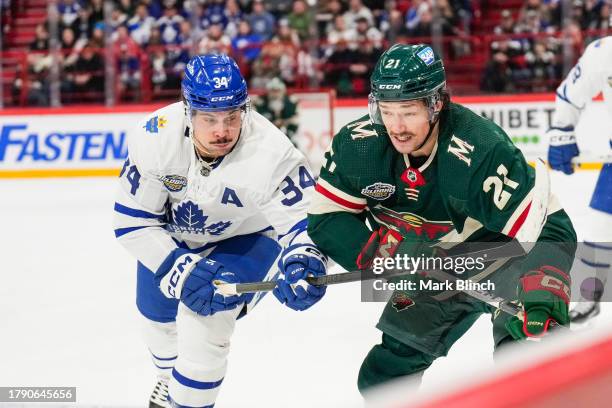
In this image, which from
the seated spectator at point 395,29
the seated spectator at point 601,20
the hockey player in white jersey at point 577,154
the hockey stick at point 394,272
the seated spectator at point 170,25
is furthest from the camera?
the seated spectator at point 170,25

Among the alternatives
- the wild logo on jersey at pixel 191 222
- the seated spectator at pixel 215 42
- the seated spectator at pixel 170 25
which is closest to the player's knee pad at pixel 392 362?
the wild logo on jersey at pixel 191 222

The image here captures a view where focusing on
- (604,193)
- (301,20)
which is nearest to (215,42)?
(301,20)

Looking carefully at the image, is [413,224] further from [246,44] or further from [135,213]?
[246,44]

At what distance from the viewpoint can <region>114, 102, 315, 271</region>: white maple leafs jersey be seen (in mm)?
3035

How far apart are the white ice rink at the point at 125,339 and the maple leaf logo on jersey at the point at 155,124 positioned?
1.06 m

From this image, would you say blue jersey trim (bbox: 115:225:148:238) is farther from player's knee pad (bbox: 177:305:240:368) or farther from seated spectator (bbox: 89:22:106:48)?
seated spectator (bbox: 89:22:106:48)

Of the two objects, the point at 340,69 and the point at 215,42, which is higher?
the point at 215,42

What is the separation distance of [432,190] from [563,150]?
2377 mm

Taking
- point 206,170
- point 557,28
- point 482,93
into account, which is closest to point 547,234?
point 206,170

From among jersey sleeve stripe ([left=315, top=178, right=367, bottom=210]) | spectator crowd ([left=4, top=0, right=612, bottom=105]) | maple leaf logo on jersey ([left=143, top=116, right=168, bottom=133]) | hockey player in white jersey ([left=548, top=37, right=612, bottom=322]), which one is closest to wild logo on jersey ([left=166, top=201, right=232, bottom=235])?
maple leaf logo on jersey ([left=143, top=116, right=168, bottom=133])

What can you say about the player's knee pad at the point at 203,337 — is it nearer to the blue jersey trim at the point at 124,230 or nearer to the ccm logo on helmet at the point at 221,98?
the blue jersey trim at the point at 124,230

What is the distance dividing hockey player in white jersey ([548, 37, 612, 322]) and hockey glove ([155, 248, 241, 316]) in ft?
6.64

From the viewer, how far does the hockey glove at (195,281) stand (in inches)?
114

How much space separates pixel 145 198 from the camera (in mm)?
3145
